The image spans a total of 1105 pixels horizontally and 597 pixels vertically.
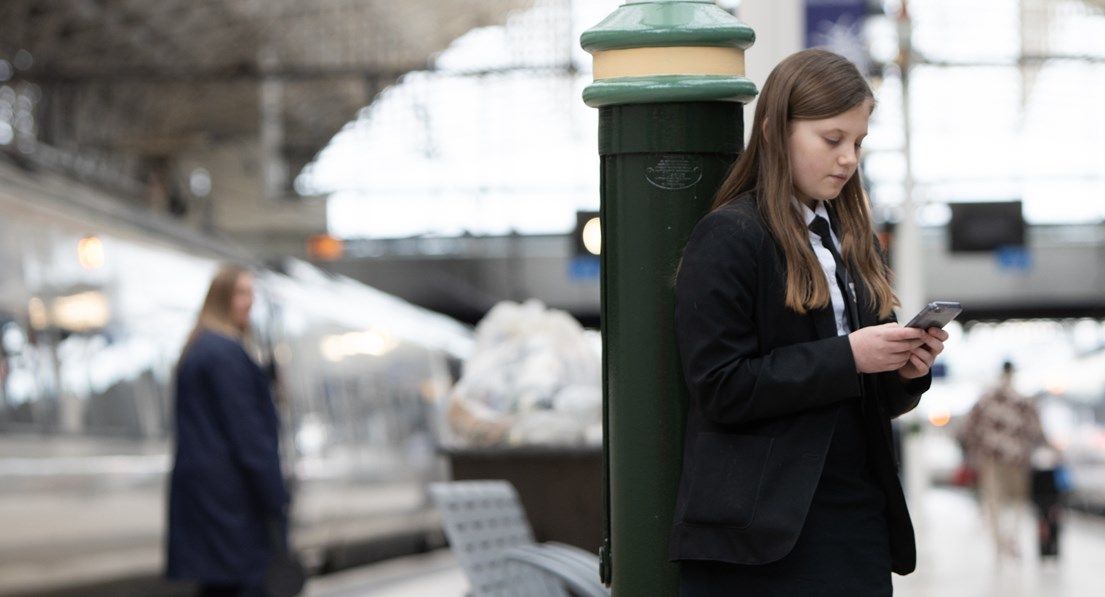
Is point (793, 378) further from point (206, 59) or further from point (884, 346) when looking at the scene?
point (206, 59)

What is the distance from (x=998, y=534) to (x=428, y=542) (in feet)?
27.1

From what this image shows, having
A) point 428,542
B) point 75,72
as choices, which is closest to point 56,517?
point 428,542

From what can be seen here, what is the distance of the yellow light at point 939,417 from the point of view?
5197cm

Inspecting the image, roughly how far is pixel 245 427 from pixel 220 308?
0.50m

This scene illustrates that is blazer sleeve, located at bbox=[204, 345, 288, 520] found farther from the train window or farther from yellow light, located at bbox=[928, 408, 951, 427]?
yellow light, located at bbox=[928, 408, 951, 427]

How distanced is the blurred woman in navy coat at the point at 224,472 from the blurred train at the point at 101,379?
0.73m

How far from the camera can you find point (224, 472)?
6859 millimetres

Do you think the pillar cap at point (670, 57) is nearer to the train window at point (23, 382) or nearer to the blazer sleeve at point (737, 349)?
the blazer sleeve at point (737, 349)

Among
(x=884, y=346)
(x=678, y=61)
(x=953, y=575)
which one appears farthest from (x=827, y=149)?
(x=953, y=575)

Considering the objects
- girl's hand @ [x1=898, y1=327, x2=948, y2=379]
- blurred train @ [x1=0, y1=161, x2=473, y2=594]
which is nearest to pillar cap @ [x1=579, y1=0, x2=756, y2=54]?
girl's hand @ [x1=898, y1=327, x2=948, y2=379]

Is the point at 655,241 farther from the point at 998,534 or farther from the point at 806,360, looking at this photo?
the point at 998,534

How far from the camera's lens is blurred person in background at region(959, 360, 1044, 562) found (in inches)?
664

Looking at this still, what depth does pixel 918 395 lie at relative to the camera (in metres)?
2.99

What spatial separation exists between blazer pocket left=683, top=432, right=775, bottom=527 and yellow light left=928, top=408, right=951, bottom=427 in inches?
1969
